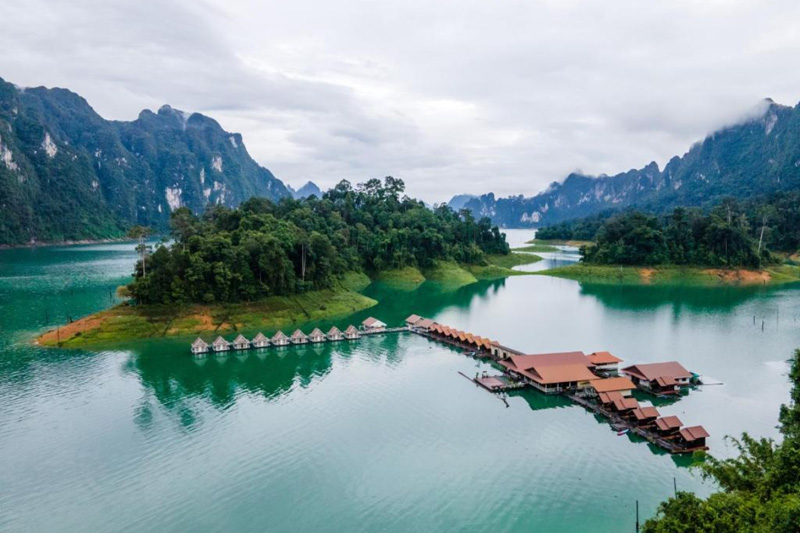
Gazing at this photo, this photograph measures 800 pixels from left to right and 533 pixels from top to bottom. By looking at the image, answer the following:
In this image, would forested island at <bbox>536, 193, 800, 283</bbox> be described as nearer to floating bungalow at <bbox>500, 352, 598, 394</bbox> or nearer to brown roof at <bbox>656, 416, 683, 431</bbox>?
floating bungalow at <bbox>500, 352, 598, 394</bbox>

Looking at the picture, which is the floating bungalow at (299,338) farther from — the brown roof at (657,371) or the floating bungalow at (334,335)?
the brown roof at (657,371)

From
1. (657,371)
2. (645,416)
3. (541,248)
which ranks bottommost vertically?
(645,416)

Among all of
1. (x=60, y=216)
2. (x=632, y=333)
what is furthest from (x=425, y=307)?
(x=60, y=216)

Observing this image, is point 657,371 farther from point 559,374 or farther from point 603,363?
point 559,374

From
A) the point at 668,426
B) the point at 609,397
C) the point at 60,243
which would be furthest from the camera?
the point at 60,243

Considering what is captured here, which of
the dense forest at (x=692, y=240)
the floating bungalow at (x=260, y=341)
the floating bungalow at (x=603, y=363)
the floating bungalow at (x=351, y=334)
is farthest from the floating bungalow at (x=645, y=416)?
the dense forest at (x=692, y=240)

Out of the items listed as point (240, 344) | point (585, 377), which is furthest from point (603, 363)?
point (240, 344)

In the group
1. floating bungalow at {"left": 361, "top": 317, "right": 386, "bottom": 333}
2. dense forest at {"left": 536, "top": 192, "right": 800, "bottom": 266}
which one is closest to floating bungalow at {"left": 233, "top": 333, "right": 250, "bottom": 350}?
floating bungalow at {"left": 361, "top": 317, "right": 386, "bottom": 333}
